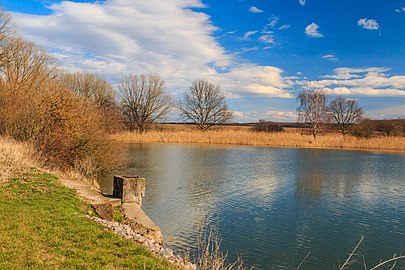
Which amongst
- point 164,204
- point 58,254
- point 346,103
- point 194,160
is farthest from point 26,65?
point 346,103

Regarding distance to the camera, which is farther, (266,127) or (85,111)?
(266,127)

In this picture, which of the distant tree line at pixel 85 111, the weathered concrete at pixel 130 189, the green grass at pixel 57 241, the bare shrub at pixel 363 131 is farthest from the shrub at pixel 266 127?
the green grass at pixel 57 241

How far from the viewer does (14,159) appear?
418 inches

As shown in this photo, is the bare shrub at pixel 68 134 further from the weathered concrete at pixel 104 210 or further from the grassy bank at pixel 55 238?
the weathered concrete at pixel 104 210

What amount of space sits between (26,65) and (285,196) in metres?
22.8

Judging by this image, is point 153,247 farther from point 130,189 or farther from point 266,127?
point 266,127

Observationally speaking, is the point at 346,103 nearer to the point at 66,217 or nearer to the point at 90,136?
the point at 90,136

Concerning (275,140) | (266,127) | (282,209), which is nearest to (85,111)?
(282,209)

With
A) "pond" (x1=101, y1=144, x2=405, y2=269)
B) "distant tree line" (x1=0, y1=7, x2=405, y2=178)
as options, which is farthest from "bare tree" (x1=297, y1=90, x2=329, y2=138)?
"pond" (x1=101, y1=144, x2=405, y2=269)

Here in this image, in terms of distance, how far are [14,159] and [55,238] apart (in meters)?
6.67

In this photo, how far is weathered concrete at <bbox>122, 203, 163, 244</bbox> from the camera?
7357 mm

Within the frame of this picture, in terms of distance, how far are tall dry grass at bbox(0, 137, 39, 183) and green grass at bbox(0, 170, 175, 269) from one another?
2270mm

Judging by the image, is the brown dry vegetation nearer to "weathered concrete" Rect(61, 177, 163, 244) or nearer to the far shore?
"weathered concrete" Rect(61, 177, 163, 244)

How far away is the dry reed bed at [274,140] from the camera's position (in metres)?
34.2
